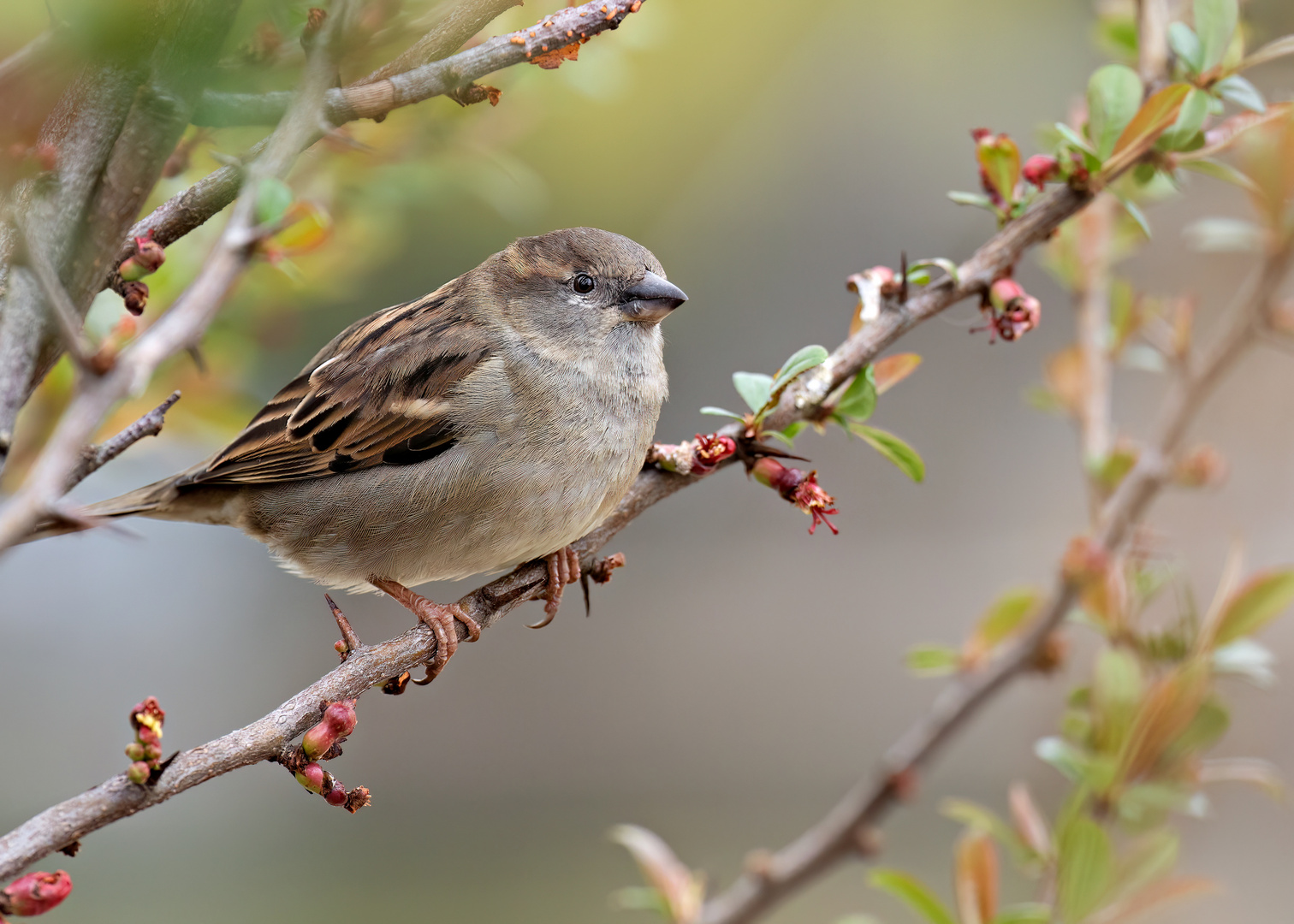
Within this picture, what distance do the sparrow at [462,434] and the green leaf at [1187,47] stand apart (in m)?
0.94

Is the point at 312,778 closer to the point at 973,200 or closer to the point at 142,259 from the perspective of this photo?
the point at 142,259

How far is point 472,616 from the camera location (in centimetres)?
176

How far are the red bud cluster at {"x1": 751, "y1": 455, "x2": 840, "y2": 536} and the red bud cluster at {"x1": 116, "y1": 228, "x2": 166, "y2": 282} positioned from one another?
2.63 ft

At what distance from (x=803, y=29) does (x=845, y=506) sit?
7.79ft

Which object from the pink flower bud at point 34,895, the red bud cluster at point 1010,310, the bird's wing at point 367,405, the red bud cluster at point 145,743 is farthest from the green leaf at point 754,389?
the pink flower bud at point 34,895

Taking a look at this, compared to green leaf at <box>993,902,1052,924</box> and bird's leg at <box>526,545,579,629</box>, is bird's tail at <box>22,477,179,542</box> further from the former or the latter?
green leaf at <box>993,902,1052,924</box>

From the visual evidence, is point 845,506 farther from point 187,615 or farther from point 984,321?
point 984,321

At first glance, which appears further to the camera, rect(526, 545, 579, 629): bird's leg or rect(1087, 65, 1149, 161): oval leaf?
rect(526, 545, 579, 629): bird's leg

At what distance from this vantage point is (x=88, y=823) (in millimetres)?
973

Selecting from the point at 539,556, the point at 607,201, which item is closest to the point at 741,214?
the point at 607,201

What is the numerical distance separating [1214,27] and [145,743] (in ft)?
5.31

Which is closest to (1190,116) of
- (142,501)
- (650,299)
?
(650,299)

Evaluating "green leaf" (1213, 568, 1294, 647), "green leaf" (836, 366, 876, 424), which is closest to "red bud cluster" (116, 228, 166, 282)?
"green leaf" (836, 366, 876, 424)

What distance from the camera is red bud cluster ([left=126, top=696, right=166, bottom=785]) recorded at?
3.26ft
